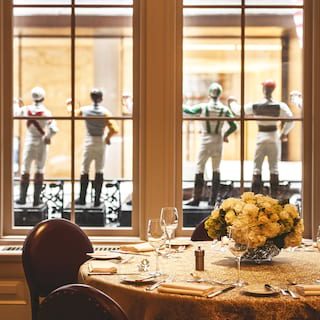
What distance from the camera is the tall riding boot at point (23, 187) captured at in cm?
444

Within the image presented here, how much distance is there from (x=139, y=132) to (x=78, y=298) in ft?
7.72

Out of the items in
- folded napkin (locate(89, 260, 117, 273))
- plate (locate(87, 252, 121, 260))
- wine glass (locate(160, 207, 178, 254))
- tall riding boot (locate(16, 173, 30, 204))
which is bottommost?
folded napkin (locate(89, 260, 117, 273))

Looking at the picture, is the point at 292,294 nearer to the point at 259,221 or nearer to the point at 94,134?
the point at 259,221

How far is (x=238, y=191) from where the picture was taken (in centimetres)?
441

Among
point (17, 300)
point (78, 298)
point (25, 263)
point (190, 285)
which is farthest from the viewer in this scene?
point (17, 300)

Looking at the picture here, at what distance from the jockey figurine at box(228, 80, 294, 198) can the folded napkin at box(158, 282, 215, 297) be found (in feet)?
6.31

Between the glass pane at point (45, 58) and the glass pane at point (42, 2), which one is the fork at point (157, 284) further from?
the glass pane at point (42, 2)

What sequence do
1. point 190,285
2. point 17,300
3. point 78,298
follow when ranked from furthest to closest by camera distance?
point 17,300 < point 190,285 < point 78,298

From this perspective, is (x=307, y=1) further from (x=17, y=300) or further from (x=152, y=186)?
(x=17, y=300)

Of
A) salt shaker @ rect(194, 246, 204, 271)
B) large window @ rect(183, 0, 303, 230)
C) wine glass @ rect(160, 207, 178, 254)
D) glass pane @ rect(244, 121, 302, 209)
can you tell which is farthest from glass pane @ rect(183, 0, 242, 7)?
salt shaker @ rect(194, 246, 204, 271)

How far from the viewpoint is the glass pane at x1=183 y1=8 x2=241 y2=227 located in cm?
439

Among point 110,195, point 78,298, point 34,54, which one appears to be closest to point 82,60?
point 34,54

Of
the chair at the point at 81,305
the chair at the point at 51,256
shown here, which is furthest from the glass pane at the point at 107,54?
the chair at the point at 81,305

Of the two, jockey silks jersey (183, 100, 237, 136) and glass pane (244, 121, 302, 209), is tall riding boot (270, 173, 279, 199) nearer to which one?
glass pane (244, 121, 302, 209)
